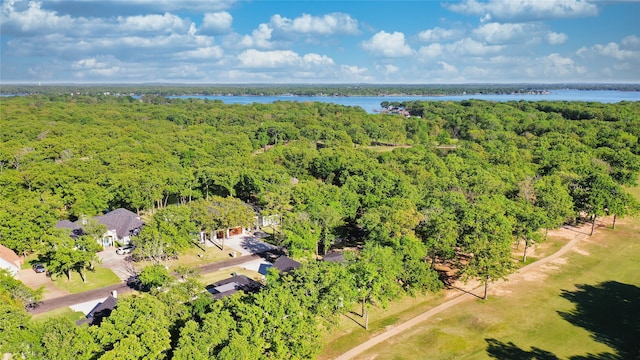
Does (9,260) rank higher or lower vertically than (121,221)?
lower

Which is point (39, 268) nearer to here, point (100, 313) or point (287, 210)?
point (100, 313)

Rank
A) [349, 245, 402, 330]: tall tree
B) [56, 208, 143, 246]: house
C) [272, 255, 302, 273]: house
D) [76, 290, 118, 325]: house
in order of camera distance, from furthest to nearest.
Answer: [56, 208, 143, 246]: house
[272, 255, 302, 273]: house
[349, 245, 402, 330]: tall tree
[76, 290, 118, 325]: house

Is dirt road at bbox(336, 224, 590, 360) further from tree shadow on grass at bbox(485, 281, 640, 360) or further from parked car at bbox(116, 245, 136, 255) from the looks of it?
parked car at bbox(116, 245, 136, 255)

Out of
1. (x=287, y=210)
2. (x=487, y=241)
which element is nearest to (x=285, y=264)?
(x=287, y=210)

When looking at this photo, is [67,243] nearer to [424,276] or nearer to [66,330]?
[66,330]

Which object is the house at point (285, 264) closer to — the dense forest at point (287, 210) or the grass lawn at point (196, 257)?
the dense forest at point (287, 210)

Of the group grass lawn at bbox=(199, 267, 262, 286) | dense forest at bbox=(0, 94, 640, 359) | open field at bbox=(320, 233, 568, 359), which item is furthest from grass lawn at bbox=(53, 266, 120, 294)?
open field at bbox=(320, 233, 568, 359)
